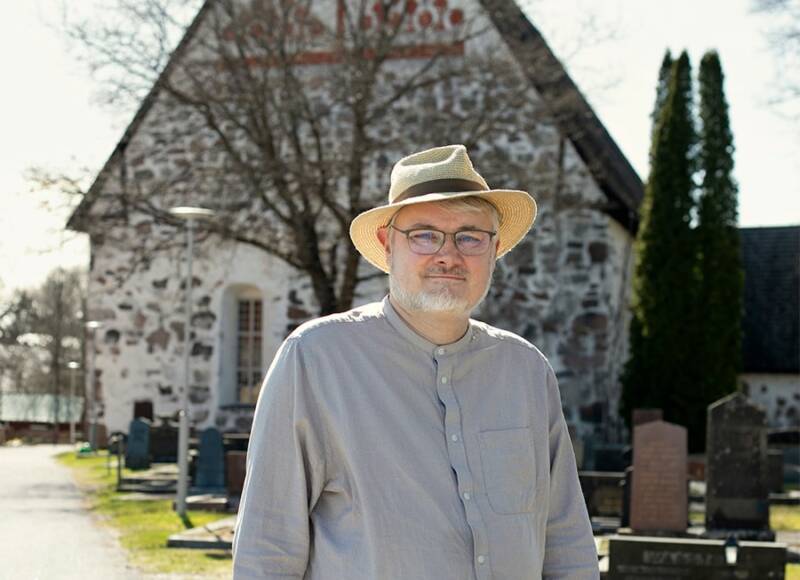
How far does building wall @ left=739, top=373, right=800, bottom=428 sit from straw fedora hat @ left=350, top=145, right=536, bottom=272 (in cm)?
2312

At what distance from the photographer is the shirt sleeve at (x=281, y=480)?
312 centimetres

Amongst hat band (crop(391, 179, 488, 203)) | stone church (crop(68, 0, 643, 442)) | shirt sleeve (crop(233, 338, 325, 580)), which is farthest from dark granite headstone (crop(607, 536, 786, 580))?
stone church (crop(68, 0, 643, 442))

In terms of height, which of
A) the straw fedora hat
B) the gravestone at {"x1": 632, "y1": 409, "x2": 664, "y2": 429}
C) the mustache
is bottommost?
the gravestone at {"x1": 632, "y1": 409, "x2": 664, "y2": 429}

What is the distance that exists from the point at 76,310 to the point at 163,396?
32.5 metres

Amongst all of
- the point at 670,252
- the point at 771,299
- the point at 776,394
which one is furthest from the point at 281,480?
the point at 771,299

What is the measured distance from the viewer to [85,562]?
10.8 metres

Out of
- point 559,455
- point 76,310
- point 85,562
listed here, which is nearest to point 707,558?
point 85,562

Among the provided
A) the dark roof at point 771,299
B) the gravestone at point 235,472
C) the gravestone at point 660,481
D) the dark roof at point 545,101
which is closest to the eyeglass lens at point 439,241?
the gravestone at point 660,481

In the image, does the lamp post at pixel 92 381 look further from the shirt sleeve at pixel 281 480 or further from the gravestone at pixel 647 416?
the shirt sleeve at pixel 281 480

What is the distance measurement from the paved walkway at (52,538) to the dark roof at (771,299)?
1358 cm

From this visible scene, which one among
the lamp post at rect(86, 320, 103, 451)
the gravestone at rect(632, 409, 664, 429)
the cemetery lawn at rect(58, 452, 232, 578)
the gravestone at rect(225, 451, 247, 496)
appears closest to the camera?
the cemetery lawn at rect(58, 452, 232, 578)

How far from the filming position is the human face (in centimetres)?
333

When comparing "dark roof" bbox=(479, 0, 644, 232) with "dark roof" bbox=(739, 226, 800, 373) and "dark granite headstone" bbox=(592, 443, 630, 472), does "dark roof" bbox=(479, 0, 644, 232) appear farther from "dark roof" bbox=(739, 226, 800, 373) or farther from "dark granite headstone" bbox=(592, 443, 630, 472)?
"dark roof" bbox=(739, 226, 800, 373)

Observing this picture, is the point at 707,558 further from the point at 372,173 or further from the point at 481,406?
the point at 372,173
